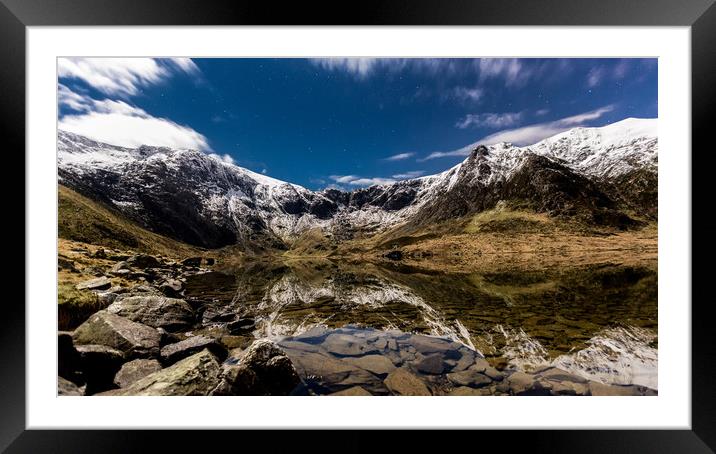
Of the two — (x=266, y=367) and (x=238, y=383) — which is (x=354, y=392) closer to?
(x=266, y=367)

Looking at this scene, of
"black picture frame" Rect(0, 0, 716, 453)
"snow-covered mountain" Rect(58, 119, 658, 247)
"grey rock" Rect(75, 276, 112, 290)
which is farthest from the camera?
"snow-covered mountain" Rect(58, 119, 658, 247)

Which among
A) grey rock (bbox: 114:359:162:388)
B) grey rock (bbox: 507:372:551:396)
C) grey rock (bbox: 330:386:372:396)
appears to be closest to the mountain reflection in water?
grey rock (bbox: 507:372:551:396)

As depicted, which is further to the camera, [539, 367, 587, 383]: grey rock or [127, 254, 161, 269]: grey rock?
[127, 254, 161, 269]: grey rock

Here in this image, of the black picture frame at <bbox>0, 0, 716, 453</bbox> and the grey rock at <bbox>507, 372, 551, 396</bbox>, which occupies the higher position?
the black picture frame at <bbox>0, 0, 716, 453</bbox>

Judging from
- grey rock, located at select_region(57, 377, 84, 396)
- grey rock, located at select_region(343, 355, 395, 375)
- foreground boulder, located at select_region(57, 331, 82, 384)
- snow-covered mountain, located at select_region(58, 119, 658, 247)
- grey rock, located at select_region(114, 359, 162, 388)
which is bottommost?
grey rock, located at select_region(343, 355, 395, 375)

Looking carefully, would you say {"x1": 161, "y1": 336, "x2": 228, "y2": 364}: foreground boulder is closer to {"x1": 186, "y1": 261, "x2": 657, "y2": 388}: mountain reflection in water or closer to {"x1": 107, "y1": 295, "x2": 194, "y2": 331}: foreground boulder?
{"x1": 107, "y1": 295, "x2": 194, "y2": 331}: foreground boulder
